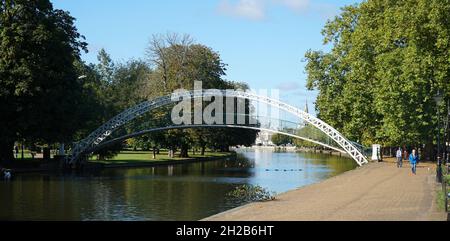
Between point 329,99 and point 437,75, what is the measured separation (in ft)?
56.0

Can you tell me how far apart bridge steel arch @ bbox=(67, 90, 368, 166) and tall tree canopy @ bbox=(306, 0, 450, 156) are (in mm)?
2604

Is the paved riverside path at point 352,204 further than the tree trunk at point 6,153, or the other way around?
the tree trunk at point 6,153

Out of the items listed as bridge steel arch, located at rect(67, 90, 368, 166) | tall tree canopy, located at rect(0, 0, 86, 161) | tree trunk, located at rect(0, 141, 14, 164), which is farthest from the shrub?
tree trunk, located at rect(0, 141, 14, 164)

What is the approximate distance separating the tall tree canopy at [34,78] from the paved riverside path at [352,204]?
25387mm

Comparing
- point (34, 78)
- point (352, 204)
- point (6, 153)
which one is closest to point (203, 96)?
point (34, 78)

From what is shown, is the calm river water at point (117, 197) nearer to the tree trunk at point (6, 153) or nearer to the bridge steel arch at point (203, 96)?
the tree trunk at point (6, 153)

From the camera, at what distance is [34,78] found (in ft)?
156

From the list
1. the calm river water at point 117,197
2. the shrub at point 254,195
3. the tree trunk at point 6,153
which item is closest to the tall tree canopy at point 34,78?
the tree trunk at point 6,153

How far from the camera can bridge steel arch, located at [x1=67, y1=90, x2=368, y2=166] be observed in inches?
2191

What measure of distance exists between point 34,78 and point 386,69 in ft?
87.0

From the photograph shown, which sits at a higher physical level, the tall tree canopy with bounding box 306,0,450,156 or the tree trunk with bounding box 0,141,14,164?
the tall tree canopy with bounding box 306,0,450,156

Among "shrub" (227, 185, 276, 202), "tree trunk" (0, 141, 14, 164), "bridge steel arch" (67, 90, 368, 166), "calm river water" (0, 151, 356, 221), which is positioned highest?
"bridge steel arch" (67, 90, 368, 166)

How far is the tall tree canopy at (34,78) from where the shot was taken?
47.4 meters

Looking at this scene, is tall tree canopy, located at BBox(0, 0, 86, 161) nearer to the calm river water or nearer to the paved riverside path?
the calm river water
